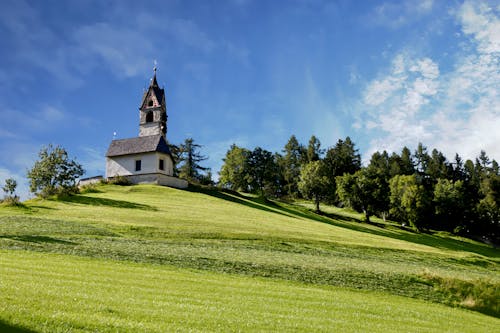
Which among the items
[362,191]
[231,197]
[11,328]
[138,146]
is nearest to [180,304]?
[11,328]

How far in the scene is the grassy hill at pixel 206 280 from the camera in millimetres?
12266

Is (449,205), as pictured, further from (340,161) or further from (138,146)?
(138,146)

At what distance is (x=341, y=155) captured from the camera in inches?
4801

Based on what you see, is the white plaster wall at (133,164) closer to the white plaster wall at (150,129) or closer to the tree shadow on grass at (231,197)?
the tree shadow on grass at (231,197)

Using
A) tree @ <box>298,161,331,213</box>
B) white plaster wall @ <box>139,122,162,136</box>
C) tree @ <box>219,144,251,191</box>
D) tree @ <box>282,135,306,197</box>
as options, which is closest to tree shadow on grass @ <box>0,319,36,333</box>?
white plaster wall @ <box>139,122,162,136</box>

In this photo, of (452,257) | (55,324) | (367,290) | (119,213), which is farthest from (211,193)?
(55,324)

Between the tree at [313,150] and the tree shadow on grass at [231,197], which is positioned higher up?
the tree at [313,150]

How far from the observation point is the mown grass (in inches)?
440

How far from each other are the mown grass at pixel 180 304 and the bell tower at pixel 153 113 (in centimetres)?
6052

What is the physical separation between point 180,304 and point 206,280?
505 centimetres

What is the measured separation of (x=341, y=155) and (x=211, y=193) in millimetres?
62375

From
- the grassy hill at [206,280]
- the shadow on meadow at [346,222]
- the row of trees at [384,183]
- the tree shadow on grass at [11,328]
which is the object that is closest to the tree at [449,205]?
the row of trees at [384,183]

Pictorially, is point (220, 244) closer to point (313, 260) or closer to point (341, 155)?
point (313, 260)

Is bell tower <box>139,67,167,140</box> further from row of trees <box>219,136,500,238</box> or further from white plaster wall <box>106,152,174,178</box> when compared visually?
row of trees <box>219,136,500,238</box>
